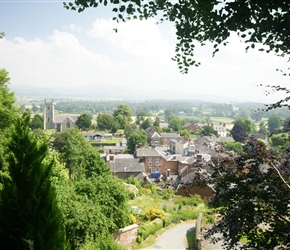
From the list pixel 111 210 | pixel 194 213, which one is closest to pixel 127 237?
pixel 111 210

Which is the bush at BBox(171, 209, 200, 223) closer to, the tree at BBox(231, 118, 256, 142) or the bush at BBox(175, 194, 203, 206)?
the bush at BBox(175, 194, 203, 206)

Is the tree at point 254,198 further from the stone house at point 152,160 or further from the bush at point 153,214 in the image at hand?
the stone house at point 152,160

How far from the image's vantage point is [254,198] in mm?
4227

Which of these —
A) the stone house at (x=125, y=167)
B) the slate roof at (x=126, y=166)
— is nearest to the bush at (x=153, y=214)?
the stone house at (x=125, y=167)

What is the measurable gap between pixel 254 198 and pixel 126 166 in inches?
1516

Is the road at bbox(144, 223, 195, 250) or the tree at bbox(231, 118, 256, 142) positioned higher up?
the tree at bbox(231, 118, 256, 142)

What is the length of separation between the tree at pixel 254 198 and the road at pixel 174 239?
1162 cm

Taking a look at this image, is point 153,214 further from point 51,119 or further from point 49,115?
point 51,119

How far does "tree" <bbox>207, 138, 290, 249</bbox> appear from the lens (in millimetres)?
3965

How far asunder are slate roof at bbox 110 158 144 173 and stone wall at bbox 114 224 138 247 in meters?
25.9

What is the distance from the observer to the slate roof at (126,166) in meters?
41.7

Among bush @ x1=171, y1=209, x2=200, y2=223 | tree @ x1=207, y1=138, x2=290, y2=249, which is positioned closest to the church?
bush @ x1=171, y1=209, x2=200, y2=223

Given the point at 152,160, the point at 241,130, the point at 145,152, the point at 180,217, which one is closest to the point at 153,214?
the point at 180,217

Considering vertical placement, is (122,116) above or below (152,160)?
above
